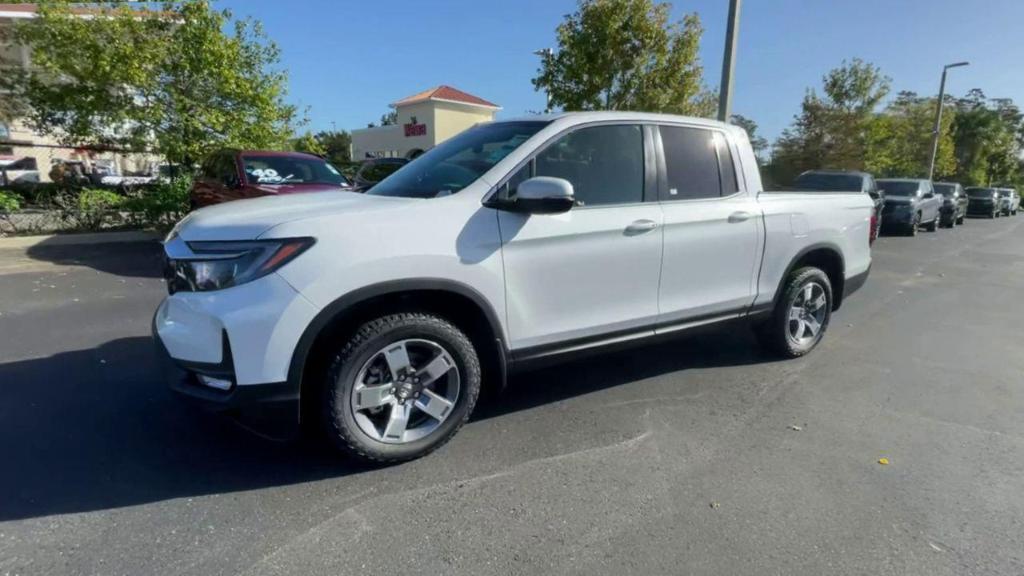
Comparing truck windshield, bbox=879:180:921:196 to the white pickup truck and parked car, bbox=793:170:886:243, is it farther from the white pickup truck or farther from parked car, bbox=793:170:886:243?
the white pickup truck

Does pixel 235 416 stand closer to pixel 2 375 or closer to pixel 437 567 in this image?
pixel 437 567

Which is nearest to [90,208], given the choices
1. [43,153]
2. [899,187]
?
[43,153]

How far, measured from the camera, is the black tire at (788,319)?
15.3ft

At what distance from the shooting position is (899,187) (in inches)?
695

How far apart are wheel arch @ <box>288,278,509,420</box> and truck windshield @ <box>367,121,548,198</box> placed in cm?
57

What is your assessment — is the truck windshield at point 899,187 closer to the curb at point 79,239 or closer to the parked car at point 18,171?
the curb at point 79,239

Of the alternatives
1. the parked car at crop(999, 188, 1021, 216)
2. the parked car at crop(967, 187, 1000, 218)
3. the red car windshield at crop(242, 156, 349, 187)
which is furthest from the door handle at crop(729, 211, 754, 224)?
the parked car at crop(999, 188, 1021, 216)

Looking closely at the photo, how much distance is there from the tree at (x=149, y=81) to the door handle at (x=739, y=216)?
10229 millimetres

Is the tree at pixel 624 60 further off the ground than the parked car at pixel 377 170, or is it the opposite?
the tree at pixel 624 60

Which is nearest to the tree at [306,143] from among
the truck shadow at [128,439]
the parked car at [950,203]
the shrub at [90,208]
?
the shrub at [90,208]

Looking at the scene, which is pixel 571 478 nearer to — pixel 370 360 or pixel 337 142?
pixel 370 360

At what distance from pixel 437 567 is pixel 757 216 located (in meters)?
3.28

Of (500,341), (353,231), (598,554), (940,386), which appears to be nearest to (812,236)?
(940,386)

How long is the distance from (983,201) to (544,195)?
3640 cm
